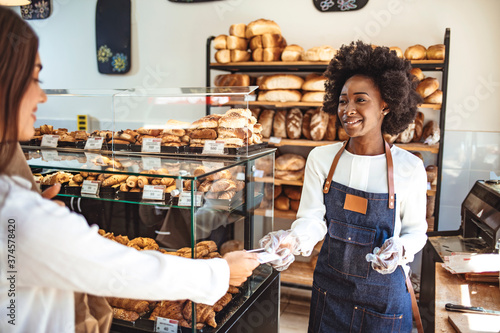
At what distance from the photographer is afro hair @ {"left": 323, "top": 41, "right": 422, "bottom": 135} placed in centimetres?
169

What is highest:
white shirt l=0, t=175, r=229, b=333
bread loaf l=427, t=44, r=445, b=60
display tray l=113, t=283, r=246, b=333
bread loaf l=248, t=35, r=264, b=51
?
bread loaf l=248, t=35, r=264, b=51

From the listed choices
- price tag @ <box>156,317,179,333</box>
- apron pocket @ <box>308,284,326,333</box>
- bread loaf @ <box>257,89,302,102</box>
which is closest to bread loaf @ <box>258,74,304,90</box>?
bread loaf @ <box>257,89,302,102</box>

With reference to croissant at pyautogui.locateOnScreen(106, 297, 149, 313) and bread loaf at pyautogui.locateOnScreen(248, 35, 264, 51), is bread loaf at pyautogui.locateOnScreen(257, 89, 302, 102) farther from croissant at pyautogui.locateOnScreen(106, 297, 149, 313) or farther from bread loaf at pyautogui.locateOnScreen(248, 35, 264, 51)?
croissant at pyautogui.locateOnScreen(106, 297, 149, 313)

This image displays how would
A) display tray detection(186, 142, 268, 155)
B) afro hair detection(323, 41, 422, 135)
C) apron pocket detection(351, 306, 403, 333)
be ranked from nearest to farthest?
1. apron pocket detection(351, 306, 403, 333)
2. afro hair detection(323, 41, 422, 135)
3. display tray detection(186, 142, 268, 155)

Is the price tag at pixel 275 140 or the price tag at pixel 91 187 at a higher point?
the price tag at pixel 275 140

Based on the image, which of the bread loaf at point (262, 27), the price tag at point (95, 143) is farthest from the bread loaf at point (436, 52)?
the price tag at point (95, 143)

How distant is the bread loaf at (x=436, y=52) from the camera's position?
3.22 metres

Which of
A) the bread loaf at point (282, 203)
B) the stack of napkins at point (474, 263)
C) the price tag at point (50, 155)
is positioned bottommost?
the bread loaf at point (282, 203)

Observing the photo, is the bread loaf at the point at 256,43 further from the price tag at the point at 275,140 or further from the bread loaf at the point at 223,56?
the price tag at the point at 275,140

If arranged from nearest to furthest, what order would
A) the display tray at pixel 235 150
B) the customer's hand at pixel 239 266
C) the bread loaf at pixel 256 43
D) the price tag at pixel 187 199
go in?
the customer's hand at pixel 239 266
the price tag at pixel 187 199
the display tray at pixel 235 150
the bread loaf at pixel 256 43

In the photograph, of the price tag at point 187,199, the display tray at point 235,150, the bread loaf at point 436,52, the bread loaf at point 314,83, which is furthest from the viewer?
the bread loaf at point 314,83

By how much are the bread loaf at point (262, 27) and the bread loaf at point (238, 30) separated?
7 centimetres

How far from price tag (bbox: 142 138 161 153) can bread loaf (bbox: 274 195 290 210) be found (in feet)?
6.48

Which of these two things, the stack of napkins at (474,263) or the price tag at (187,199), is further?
the stack of napkins at (474,263)
